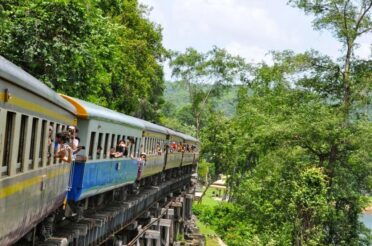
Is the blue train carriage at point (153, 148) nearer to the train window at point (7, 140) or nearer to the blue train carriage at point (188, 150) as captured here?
the blue train carriage at point (188, 150)

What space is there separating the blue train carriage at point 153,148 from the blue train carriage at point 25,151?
12567mm

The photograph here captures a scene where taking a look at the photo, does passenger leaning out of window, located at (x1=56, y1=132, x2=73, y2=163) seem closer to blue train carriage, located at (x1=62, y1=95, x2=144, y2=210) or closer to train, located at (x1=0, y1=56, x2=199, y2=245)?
train, located at (x1=0, y1=56, x2=199, y2=245)

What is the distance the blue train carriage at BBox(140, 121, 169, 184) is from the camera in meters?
23.1

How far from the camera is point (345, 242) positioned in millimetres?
32219

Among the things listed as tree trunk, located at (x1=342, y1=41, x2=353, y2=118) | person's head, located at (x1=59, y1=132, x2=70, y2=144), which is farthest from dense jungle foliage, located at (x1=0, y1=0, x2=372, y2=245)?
person's head, located at (x1=59, y1=132, x2=70, y2=144)

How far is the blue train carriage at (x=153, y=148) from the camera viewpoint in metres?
23.1

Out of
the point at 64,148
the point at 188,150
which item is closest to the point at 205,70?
the point at 188,150

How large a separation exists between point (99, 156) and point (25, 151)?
7.12m

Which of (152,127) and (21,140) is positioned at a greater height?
(152,127)

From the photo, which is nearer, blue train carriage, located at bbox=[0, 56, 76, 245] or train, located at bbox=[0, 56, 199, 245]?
blue train carriage, located at bbox=[0, 56, 76, 245]

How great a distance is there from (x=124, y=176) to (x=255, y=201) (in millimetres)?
19932

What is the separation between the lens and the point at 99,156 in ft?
48.5

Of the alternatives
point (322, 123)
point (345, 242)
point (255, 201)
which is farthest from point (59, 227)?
point (255, 201)

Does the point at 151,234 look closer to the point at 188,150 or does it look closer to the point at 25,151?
the point at 25,151
